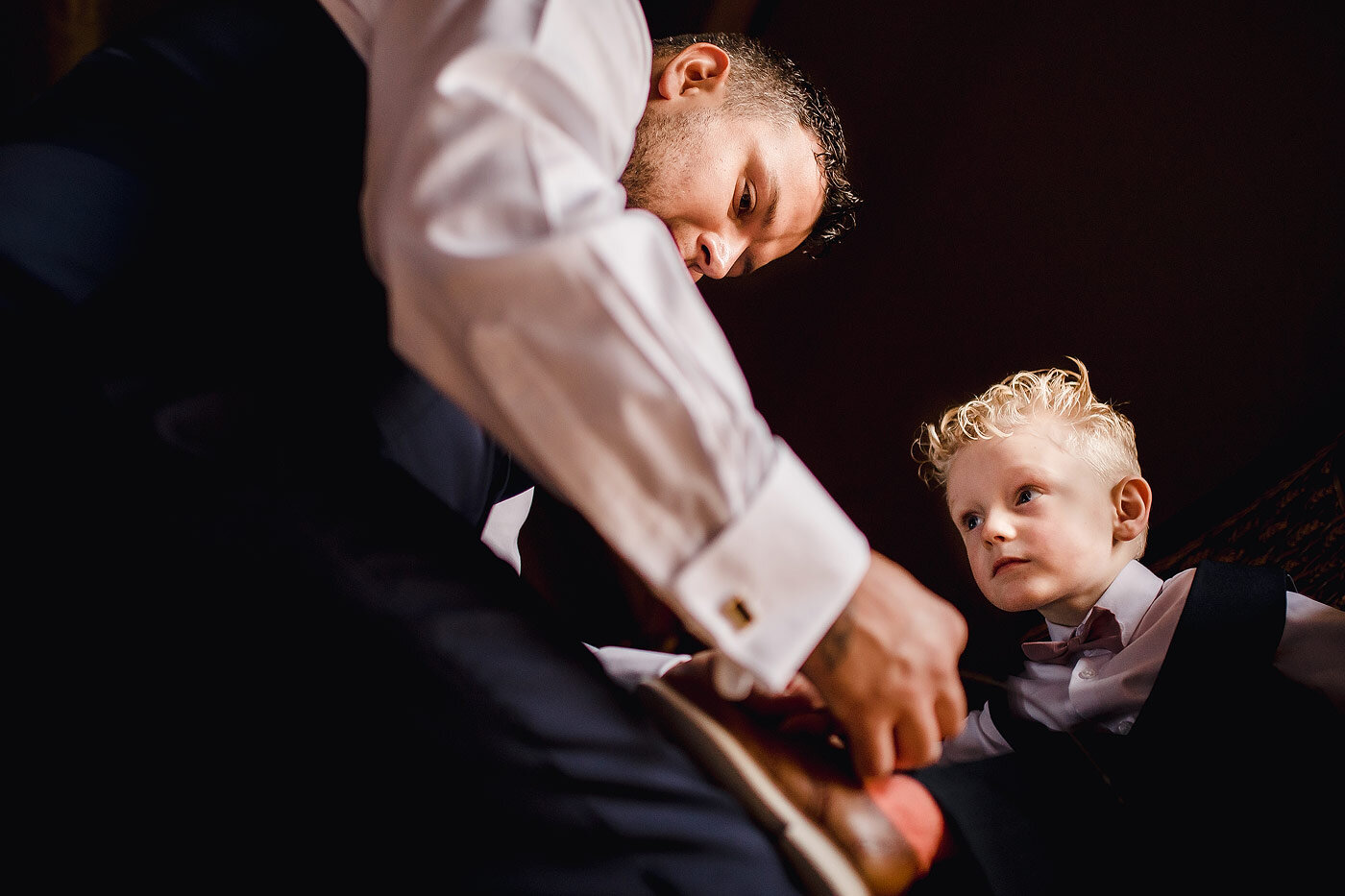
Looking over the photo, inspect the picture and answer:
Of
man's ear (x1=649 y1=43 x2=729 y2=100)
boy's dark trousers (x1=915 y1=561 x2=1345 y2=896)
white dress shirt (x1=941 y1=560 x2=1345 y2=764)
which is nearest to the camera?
boy's dark trousers (x1=915 y1=561 x2=1345 y2=896)

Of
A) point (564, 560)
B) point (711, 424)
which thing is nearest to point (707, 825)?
point (711, 424)

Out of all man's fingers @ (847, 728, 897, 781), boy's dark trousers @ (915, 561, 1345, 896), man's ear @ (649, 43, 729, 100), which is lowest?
boy's dark trousers @ (915, 561, 1345, 896)

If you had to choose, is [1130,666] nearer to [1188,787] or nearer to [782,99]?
[1188,787]

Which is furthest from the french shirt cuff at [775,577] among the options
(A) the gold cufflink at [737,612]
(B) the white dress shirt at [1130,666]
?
(B) the white dress shirt at [1130,666]

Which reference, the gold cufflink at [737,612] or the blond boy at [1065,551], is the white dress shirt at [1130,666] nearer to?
the blond boy at [1065,551]

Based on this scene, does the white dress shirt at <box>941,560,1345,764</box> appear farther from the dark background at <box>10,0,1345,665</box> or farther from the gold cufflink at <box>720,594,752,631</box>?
the gold cufflink at <box>720,594,752,631</box>

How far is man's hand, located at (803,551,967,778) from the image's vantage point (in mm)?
485

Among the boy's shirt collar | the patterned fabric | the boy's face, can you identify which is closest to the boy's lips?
the boy's face

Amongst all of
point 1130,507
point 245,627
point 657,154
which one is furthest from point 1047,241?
point 245,627

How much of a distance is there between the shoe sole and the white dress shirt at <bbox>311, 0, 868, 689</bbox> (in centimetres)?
11

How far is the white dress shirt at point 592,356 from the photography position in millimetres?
409

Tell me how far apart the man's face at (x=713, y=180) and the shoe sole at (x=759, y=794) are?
25.4 inches

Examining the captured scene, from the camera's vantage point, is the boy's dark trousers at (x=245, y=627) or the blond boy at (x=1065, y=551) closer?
the boy's dark trousers at (x=245, y=627)

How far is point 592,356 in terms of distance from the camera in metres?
0.41
